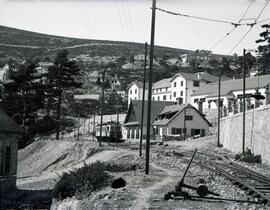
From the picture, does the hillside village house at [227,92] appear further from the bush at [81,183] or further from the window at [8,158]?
the bush at [81,183]

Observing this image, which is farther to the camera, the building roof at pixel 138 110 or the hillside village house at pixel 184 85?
the hillside village house at pixel 184 85

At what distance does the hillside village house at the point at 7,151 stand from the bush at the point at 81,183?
672cm

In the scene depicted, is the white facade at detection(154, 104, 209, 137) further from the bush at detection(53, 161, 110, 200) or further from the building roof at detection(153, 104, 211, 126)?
the bush at detection(53, 161, 110, 200)

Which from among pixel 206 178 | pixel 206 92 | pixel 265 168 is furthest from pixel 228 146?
pixel 206 92

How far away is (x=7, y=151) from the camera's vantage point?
2681 centimetres

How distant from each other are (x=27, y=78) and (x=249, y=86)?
3528 centimetres

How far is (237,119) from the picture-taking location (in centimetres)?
3959

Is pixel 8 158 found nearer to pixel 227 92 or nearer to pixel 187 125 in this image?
pixel 187 125

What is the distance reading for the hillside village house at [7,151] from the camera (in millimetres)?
Answer: 25828

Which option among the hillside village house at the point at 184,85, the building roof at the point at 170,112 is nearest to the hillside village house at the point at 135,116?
the building roof at the point at 170,112

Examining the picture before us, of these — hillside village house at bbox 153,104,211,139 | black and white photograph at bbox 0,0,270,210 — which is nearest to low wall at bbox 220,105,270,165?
black and white photograph at bbox 0,0,270,210

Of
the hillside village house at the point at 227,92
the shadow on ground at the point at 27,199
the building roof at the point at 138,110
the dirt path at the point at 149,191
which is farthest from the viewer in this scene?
the building roof at the point at 138,110

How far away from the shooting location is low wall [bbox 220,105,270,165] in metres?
29.5

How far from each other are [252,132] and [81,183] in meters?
18.1
